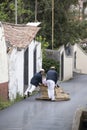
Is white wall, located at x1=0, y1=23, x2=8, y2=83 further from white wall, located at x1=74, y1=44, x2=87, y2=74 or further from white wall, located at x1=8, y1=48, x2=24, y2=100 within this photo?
white wall, located at x1=74, y1=44, x2=87, y2=74

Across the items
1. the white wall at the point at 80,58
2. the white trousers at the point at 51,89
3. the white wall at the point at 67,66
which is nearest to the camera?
the white trousers at the point at 51,89

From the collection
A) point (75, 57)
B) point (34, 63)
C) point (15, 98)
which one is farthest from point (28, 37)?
point (75, 57)

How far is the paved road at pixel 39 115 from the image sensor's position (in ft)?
57.6

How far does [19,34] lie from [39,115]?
34.8ft

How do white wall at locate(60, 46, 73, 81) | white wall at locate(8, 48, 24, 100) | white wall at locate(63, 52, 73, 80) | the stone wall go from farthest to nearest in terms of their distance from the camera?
white wall at locate(63, 52, 73, 80) < white wall at locate(60, 46, 73, 81) < white wall at locate(8, 48, 24, 100) < the stone wall

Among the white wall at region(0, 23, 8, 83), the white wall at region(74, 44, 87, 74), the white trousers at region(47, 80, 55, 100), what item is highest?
the white wall at region(0, 23, 8, 83)

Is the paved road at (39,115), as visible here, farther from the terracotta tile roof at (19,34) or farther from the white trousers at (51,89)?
the terracotta tile roof at (19,34)

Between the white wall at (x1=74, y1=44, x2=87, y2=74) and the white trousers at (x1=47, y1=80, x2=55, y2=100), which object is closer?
the white trousers at (x1=47, y1=80, x2=55, y2=100)

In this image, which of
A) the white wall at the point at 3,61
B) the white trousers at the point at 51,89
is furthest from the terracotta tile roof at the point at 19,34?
the white trousers at the point at 51,89

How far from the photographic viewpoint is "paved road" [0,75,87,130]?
17.5m

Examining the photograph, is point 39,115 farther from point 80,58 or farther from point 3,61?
point 80,58

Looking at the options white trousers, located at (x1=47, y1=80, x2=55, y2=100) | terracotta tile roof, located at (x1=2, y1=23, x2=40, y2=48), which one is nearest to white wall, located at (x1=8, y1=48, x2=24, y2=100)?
terracotta tile roof, located at (x1=2, y1=23, x2=40, y2=48)

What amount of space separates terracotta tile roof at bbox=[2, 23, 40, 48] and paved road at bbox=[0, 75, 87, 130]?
117 inches

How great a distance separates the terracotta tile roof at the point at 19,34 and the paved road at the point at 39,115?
2.98 metres
